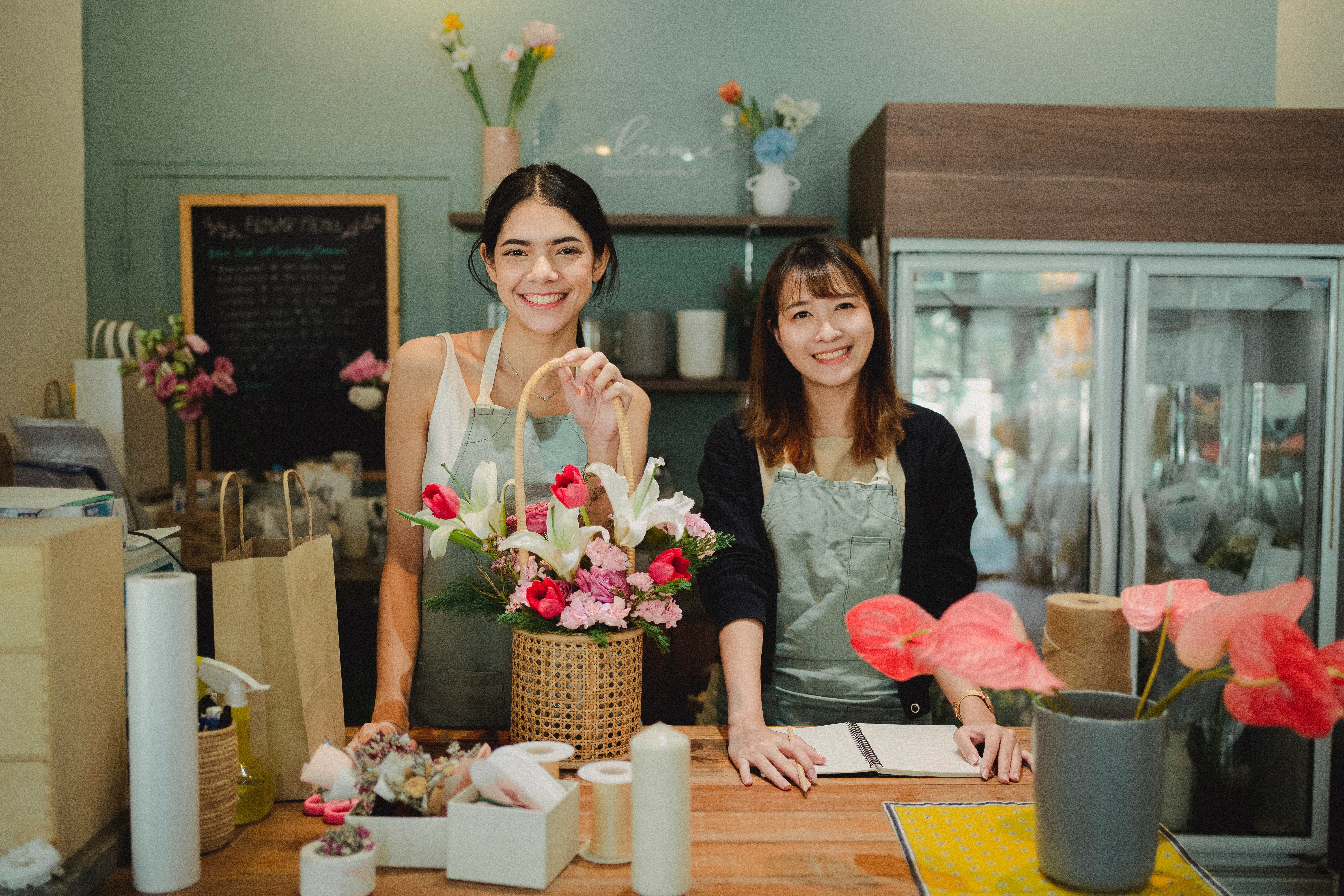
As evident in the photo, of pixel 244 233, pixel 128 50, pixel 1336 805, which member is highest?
pixel 128 50

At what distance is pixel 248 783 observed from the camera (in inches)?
40.4

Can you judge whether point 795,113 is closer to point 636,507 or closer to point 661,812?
point 636,507

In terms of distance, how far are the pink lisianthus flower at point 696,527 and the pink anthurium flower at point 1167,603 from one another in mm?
480

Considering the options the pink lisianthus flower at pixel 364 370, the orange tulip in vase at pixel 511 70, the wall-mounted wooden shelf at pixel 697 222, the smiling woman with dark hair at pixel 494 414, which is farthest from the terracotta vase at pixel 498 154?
the smiling woman with dark hair at pixel 494 414

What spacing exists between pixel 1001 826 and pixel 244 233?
2813 mm

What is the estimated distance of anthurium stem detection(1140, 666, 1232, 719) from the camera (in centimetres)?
81

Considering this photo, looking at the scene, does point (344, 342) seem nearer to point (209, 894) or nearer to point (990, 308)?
point (990, 308)

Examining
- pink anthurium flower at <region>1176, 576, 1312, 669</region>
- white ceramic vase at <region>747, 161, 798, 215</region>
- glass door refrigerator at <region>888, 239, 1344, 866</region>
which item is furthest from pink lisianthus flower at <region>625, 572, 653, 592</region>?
white ceramic vase at <region>747, 161, 798, 215</region>

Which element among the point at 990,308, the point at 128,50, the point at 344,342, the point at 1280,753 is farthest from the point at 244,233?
the point at 1280,753

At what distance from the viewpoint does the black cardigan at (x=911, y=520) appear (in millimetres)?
1482

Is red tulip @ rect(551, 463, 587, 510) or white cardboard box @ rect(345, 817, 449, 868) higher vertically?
red tulip @ rect(551, 463, 587, 510)

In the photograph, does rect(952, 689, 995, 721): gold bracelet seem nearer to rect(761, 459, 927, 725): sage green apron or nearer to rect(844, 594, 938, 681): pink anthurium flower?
rect(761, 459, 927, 725): sage green apron

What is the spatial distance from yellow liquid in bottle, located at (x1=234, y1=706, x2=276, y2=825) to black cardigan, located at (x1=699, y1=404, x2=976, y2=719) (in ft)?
2.22

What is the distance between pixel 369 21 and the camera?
292 centimetres
